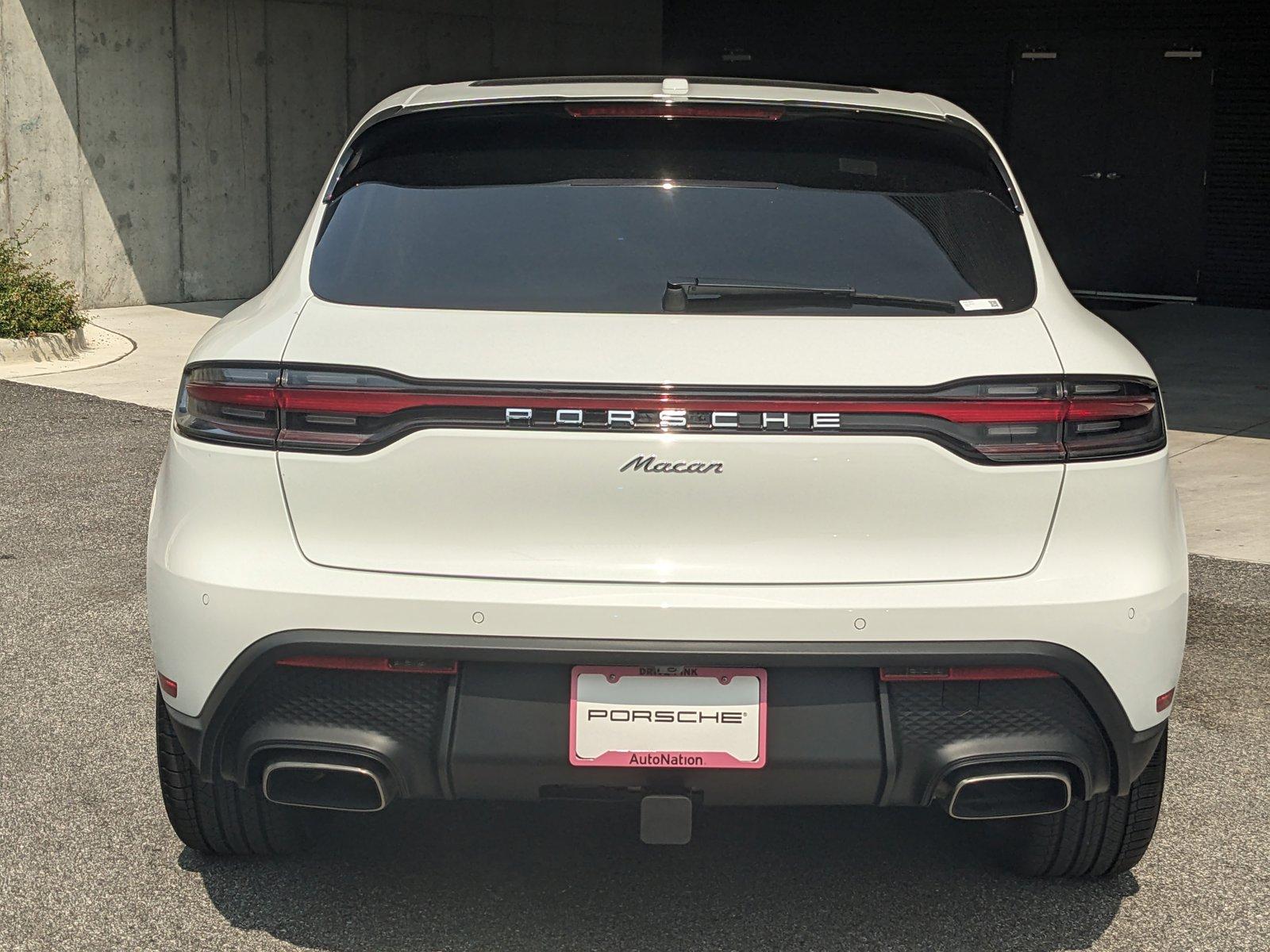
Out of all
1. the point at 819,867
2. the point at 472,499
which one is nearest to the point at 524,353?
the point at 472,499

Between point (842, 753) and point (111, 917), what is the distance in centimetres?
159

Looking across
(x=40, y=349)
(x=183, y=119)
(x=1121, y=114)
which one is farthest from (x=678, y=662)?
(x=1121, y=114)

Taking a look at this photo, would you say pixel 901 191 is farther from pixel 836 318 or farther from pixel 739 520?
pixel 739 520

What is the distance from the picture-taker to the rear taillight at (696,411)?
8.78 feet

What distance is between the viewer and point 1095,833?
3252mm

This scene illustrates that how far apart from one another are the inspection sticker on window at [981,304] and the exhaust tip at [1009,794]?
85cm

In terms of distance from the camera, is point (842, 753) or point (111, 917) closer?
point (842, 753)

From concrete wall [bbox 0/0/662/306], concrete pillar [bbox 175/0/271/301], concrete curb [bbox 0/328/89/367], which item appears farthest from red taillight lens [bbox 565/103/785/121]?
concrete pillar [bbox 175/0/271/301]

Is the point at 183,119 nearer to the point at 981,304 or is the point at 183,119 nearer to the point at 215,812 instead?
the point at 215,812

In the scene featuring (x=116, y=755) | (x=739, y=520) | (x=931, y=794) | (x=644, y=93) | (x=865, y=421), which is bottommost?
(x=116, y=755)

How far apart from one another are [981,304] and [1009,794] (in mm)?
916

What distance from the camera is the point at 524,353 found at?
2713mm

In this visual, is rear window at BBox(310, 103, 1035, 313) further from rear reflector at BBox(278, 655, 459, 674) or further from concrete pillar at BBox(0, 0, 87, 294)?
concrete pillar at BBox(0, 0, 87, 294)

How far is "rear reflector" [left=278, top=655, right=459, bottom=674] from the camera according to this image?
8.99 ft
